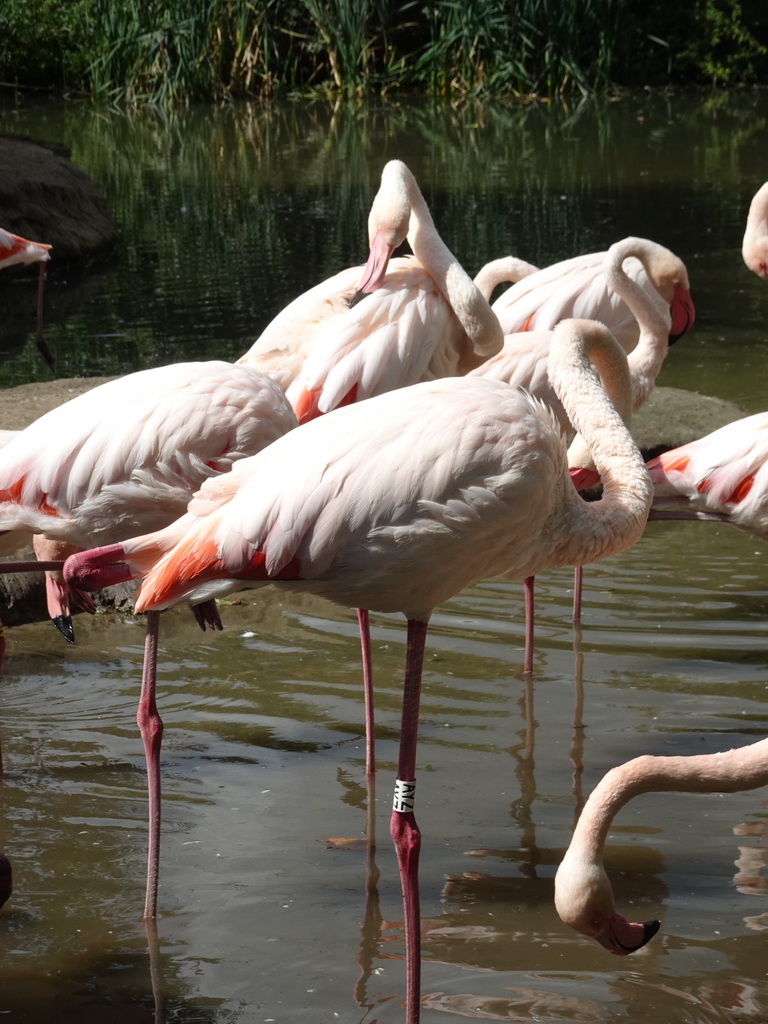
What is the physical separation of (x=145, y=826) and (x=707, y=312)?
19.5ft

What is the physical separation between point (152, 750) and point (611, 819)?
127 cm

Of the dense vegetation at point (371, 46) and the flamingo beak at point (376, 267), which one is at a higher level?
the dense vegetation at point (371, 46)

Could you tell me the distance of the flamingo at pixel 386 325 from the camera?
14.7 feet

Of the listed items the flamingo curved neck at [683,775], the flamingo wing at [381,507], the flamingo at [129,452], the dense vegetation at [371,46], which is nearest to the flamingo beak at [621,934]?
the flamingo curved neck at [683,775]

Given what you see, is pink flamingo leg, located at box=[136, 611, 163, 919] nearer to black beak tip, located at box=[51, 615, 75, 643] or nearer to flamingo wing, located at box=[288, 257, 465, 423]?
black beak tip, located at box=[51, 615, 75, 643]

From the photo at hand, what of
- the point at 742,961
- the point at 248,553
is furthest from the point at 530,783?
the point at 248,553

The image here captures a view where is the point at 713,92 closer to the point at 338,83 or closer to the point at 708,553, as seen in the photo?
the point at 338,83

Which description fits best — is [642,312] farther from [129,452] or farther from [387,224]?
[129,452]

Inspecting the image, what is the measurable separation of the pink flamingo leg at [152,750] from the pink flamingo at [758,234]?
3.18 meters

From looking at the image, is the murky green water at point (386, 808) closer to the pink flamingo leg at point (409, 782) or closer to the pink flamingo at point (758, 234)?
the pink flamingo leg at point (409, 782)

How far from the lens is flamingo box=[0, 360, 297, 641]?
11.3ft

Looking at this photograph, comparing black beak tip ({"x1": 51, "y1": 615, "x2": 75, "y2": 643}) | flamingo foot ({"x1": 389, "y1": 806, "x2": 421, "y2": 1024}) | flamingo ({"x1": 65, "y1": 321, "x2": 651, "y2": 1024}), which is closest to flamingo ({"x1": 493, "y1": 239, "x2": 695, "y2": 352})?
flamingo ({"x1": 65, "y1": 321, "x2": 651, "y2": 1024})

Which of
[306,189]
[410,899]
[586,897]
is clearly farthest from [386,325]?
[306,189]

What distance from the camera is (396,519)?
2.88 meters
